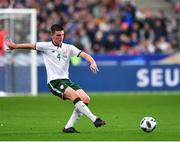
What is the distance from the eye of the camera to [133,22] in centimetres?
3416

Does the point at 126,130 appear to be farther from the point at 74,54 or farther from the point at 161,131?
the point at 74,54

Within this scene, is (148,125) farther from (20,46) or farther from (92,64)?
(20,46)

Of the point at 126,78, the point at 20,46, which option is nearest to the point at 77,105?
the point at 20,46

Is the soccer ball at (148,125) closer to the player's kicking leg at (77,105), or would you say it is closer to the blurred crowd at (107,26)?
the player's kicking leg at (77,105)

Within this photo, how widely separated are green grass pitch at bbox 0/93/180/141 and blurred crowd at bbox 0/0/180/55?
3.97 metres

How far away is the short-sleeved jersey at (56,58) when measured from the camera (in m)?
15.6

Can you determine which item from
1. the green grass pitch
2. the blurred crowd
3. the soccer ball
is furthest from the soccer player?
the blurred crowd

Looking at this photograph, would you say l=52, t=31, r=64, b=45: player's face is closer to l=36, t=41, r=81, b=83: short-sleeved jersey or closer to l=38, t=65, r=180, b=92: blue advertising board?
l=36, t=41, r=81, b=83: short-sleeved jersey

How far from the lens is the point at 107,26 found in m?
33.7

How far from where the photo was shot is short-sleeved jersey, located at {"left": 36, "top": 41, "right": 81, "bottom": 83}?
1562 centimetres

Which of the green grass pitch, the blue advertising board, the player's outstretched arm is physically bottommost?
the blue advertising board

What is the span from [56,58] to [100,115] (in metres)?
4.59

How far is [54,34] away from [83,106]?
60.6 inches

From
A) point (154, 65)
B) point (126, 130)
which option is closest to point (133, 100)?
point (154, 65)
